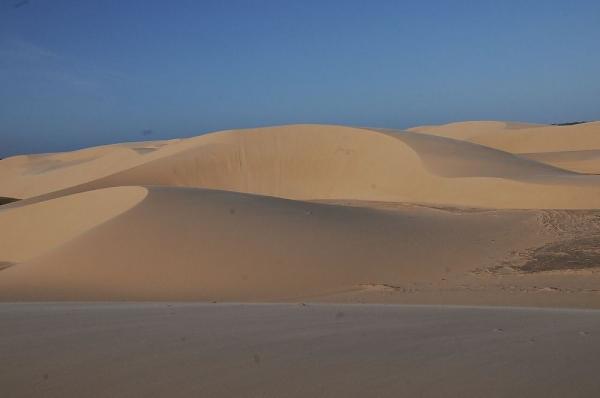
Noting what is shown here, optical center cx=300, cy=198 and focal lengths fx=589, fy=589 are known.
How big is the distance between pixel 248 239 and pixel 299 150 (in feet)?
68.2

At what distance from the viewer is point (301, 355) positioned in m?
3.59

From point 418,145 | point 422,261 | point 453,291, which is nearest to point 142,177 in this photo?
point 418,145

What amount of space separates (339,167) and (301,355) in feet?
86.2

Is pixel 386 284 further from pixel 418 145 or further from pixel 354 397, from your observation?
pixel 418 145

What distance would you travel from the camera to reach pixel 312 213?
1326 cm

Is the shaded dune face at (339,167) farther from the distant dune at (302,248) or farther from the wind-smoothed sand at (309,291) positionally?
the distant dune at (302,248)

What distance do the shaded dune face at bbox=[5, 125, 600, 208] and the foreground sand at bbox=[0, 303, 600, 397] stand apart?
16.5m

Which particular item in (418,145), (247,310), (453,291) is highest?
(418,145)

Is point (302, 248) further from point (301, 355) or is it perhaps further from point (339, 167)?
point (339, 167)

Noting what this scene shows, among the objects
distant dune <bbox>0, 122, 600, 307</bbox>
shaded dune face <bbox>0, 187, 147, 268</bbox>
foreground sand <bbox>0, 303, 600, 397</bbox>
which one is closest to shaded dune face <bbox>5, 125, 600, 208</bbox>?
distant dune <bbox>0, 122, 600, 307</bbox>

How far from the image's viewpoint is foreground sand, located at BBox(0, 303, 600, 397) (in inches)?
117

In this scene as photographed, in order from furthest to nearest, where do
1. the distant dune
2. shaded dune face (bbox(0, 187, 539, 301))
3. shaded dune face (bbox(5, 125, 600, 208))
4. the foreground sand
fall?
shaded dune face (bbox(5, 125, 600, 208)), shaded dune face (bbox(0, 187, 539, 301)), the distant dune, the foreground sand

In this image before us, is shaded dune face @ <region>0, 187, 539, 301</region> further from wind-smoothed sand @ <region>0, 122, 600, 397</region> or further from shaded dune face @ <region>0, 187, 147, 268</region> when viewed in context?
shaded dune face @ <region>0, 187, 147, 268</region>

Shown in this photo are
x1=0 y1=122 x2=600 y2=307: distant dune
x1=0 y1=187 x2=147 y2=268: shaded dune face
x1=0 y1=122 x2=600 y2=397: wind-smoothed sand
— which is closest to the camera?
x1=0 y1=122 x2=600 y2=397: wind-smoothed sand
